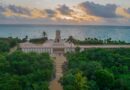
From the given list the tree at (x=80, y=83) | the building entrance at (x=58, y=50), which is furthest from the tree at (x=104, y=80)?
the building entrance at (x=58, y=50)

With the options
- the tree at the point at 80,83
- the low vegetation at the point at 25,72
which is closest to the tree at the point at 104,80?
the tree at the point at 80,83

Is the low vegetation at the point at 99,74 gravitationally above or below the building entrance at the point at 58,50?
above

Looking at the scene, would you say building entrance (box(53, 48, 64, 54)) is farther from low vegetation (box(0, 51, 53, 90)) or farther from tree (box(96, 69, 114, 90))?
tree (box(96, 69, 114, 90))

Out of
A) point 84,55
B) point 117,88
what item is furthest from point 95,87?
point 84,55

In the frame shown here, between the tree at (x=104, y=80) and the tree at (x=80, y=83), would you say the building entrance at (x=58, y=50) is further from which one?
the tree at (x=80, y=83)

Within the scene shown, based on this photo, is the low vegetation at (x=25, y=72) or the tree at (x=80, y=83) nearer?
the tree at (x=80, y=83)

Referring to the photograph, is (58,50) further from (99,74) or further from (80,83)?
(80,83)

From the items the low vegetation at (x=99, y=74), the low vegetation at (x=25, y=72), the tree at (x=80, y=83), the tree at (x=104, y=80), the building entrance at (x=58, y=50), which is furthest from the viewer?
the building entrance at (x=58, y=50)

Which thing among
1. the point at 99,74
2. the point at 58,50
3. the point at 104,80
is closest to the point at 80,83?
the point at 104,80

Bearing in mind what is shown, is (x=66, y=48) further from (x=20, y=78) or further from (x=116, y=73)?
(x=20, y=78)

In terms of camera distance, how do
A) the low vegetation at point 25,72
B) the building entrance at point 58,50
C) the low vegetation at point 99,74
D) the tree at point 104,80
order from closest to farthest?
the low vegetation at point 25,72 → the low vegetation at point 99,74 → the tree at point 104,80 → the building entrance at point 58,50
